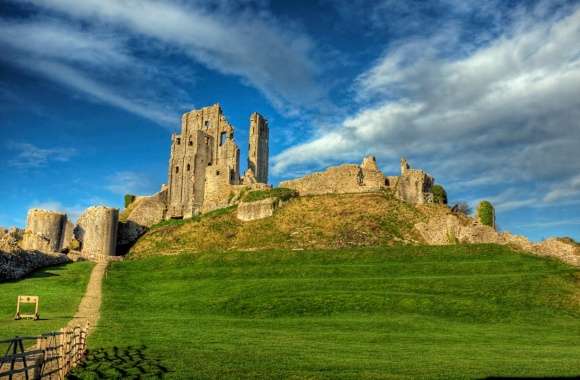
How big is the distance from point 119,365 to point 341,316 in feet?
50.5

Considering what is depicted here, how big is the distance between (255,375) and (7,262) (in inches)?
1455

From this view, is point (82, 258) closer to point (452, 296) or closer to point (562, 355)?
point (452, 296)

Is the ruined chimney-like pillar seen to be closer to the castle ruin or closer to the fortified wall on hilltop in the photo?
the fortified wall on hilltop

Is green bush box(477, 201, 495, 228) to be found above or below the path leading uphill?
above

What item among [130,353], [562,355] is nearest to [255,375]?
[130,353]

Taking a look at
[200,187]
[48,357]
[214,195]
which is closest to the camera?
[48,357]

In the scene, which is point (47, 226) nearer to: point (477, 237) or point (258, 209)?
point (258, 209)

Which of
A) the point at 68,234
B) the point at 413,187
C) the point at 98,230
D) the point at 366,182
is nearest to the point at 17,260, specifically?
the point at 98,230

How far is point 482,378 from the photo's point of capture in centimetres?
1355

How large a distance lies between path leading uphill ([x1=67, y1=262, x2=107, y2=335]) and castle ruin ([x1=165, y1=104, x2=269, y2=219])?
29.9 metres

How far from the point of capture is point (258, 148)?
312 feet

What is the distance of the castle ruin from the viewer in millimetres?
79562

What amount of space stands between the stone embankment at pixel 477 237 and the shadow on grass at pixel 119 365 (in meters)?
35.1

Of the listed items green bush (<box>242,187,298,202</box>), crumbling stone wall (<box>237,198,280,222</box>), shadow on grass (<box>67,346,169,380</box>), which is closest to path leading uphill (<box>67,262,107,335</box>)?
shadow on grass (<box>67,346,169,380</box>)
